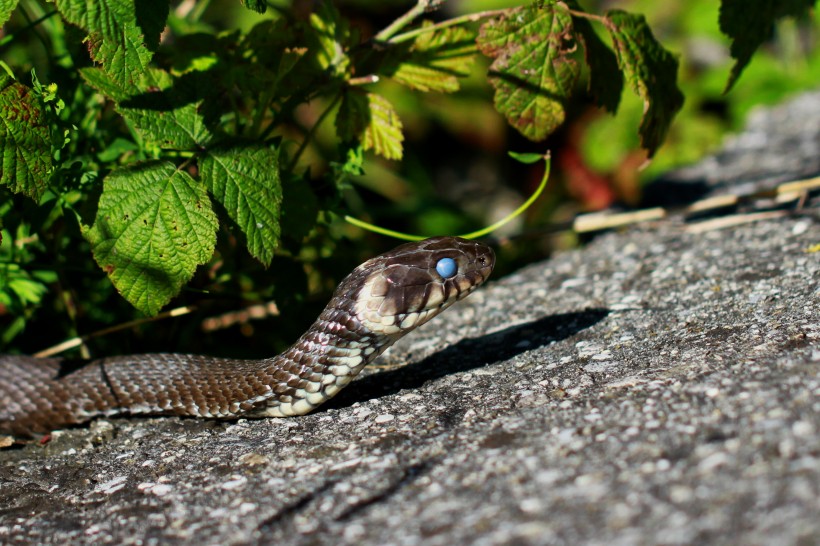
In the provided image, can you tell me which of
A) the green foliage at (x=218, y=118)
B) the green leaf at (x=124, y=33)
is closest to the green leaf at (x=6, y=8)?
the green foliage at (x=218, y=118)

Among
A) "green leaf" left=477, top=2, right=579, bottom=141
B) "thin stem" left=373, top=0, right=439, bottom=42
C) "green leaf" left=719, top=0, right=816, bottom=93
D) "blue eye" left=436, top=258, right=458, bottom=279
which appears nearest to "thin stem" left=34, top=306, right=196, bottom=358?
"blue eye" left=436, top=258, right=458, bottom=279

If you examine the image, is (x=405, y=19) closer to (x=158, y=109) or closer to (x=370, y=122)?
(x=370, y=122)

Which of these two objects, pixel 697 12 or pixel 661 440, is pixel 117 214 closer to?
pixel 661 440

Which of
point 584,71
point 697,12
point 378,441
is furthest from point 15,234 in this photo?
point 697,12

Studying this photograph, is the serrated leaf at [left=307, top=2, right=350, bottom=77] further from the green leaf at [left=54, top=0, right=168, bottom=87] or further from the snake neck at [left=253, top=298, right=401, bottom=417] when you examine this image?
the snake neck at [left=253, top=298, right=401, bottom=417]

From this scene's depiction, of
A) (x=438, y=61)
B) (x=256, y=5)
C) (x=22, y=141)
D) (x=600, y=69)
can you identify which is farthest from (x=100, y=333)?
(x=600, y=69)

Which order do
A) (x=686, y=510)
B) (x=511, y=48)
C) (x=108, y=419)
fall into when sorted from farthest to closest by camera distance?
(x=108, y=419) → (x=511, y=48) → (x=686, y=510)
